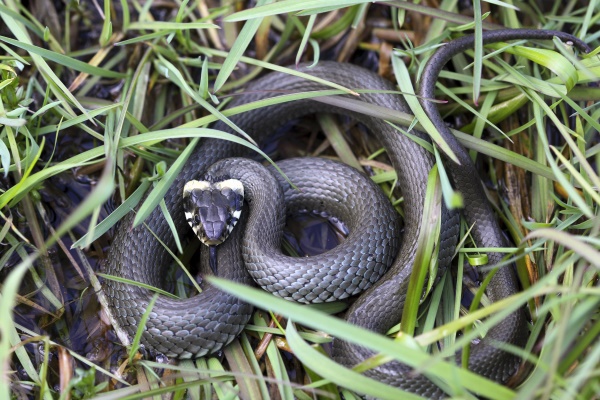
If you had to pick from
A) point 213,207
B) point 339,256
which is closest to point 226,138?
point 213,207

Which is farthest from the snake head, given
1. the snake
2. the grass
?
the grass

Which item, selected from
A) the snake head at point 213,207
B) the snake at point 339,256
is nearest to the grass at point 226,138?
the snake at point 339,256

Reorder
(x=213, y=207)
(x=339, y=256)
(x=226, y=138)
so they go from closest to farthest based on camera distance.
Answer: (x=226, y=138) < (x=339, y=256) < (x=213, y=207)

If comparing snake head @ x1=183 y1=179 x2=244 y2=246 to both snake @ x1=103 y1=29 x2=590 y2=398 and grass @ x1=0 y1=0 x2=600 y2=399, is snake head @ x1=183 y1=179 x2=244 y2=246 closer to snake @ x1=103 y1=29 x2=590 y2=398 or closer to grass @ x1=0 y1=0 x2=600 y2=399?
snake @ x1=103 y1=29 x2=590 y2=398

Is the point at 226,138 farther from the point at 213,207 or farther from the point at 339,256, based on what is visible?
the point at 339,256

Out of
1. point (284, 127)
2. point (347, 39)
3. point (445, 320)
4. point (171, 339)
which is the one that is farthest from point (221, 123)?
point (445, 320)

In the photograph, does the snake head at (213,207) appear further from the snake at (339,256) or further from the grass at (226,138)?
the grass at (226,138)
